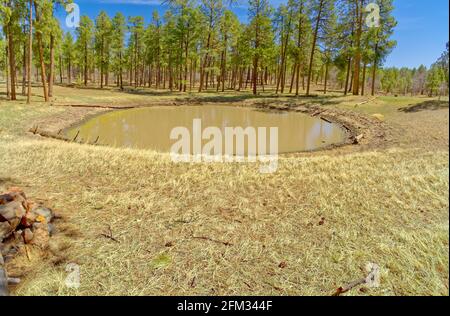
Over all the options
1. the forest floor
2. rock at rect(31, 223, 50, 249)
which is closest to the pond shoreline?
the forest floor

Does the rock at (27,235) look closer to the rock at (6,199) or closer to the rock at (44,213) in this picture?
the rock at (44,213)

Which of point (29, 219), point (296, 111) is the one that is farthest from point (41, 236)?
point (296, 111)

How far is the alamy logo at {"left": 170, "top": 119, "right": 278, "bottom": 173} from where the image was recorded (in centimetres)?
979

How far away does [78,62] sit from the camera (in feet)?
168

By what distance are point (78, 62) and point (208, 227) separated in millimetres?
56209

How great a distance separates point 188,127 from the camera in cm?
1839

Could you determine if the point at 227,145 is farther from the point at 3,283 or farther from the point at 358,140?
the point at 3,283

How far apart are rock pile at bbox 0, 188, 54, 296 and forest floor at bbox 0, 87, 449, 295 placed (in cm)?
26

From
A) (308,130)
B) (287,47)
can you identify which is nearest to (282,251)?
(308,130)

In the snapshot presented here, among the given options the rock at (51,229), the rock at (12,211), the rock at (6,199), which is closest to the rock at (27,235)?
the rock at (12,211)

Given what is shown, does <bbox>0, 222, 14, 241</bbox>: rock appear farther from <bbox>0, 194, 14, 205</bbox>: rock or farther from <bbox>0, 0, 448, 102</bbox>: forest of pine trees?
<bbox>0, 0, 448, 102</bbox>: forest of pine trees

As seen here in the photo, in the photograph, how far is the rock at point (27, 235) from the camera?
4.39 metres

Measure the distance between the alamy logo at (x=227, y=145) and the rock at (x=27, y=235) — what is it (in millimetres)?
5116

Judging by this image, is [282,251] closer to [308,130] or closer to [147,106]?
[308,130]
